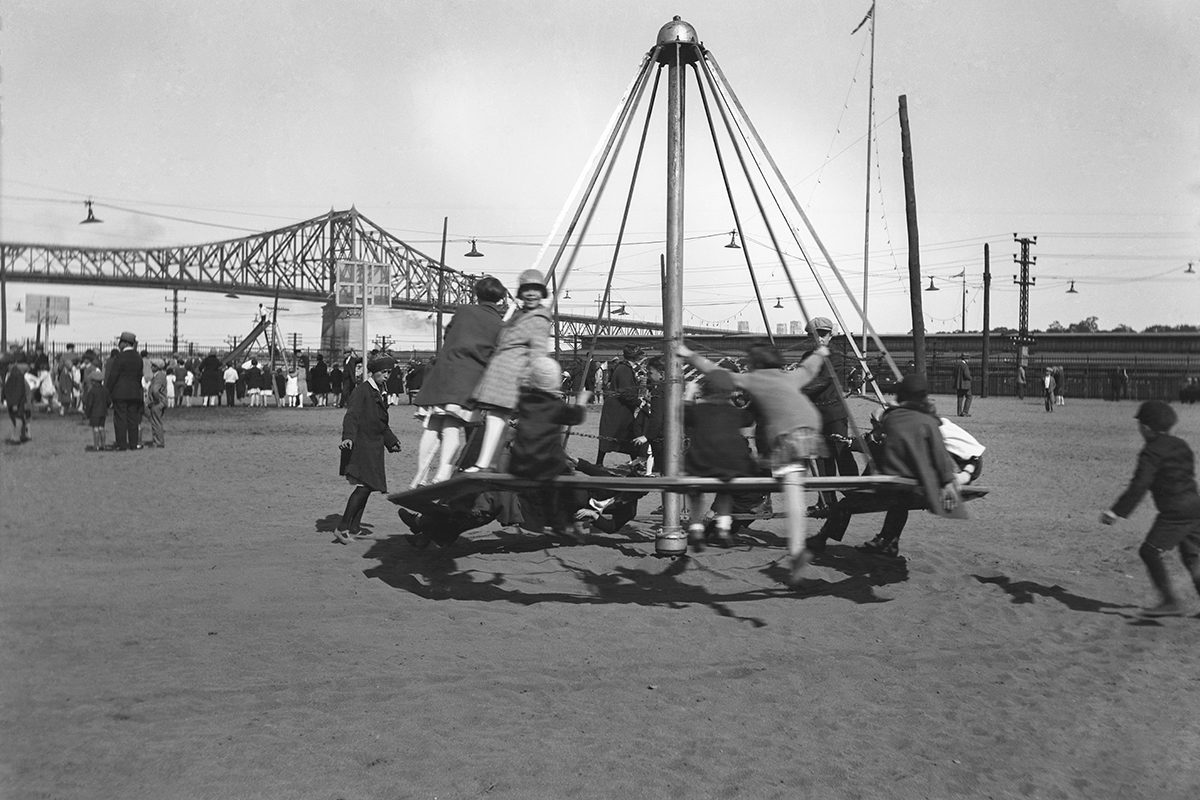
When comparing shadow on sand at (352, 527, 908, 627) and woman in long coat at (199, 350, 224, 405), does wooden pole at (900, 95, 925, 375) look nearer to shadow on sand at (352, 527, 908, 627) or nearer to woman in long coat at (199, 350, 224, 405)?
shadow on sand at (352, 527, 908, 627)

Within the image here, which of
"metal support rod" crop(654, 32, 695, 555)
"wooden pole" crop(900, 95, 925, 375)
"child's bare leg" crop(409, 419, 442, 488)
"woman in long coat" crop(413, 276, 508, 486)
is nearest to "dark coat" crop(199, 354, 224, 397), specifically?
"wooden pole" crop(900, 95, 925, 375)

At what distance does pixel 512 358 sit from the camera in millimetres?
7195

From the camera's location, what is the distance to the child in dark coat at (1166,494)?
728cm

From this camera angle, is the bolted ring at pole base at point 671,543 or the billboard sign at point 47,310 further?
the billboard sign at point 47,310

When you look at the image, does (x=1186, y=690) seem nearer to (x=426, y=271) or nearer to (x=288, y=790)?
(x=288, y=790)

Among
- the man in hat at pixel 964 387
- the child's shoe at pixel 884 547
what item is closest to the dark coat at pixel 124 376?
the child's shoe at pixel 884 547

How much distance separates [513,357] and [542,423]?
609mm

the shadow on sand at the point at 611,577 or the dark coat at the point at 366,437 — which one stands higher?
the dark coat at the point at 366,437

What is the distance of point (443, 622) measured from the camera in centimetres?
720

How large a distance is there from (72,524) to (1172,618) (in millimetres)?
9992

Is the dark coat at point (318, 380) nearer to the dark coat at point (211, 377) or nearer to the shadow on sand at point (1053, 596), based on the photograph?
the dark coat at point (211, 377)

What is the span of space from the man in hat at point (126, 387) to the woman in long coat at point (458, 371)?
11.0 m

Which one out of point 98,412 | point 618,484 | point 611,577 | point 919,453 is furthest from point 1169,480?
point 98,412

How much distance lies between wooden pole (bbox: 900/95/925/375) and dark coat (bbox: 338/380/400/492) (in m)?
14.8
